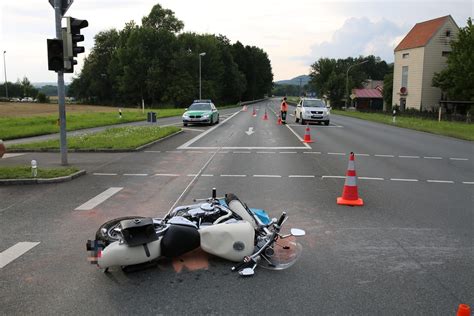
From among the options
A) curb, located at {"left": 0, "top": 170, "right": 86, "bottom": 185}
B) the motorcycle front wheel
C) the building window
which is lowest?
curb, located at {"left": 0, "top": 170, "right": 86, "bottom": 185}

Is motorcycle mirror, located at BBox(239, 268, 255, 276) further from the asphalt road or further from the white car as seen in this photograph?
the white car

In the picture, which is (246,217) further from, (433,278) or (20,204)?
(20,204)

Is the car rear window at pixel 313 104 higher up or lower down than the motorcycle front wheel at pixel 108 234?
higher up

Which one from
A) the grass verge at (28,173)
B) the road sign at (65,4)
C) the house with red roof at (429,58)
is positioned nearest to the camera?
the grass verge at (28,173)

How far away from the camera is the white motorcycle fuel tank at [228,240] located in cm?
488

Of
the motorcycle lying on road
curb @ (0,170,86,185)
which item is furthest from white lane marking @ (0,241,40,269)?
curb @ (0,170,86,185)

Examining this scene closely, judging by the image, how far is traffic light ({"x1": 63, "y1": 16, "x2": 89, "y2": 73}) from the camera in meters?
11.5

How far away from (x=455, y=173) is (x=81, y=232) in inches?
372

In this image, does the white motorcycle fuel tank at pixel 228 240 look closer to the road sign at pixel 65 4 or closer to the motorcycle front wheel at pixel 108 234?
the motorcycle front wheel at pixel 108 234

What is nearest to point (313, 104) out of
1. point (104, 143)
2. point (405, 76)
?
point (104, 143)

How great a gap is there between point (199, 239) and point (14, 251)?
7.67 feet

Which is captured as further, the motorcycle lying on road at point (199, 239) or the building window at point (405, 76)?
the building window at point (405, 76)

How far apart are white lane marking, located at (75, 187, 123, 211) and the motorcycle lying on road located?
2641mm

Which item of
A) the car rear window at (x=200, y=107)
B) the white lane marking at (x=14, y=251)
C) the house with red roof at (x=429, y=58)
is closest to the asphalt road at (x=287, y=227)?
the white lane marking at (x=14, y=251)
